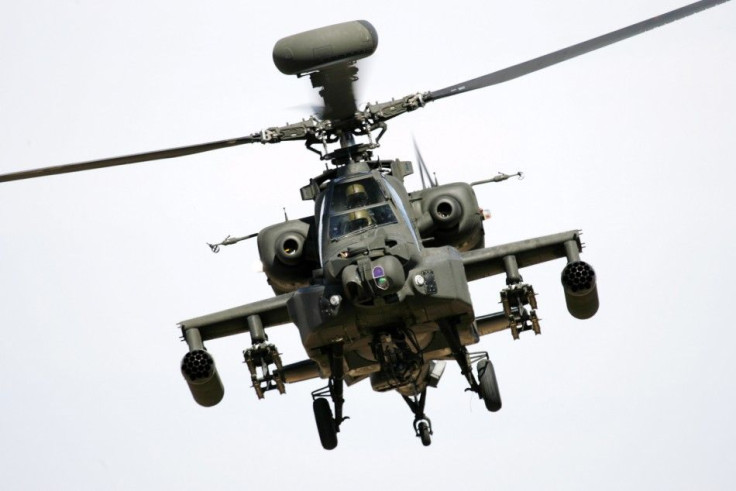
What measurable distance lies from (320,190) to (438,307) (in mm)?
2546

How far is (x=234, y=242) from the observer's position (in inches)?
744

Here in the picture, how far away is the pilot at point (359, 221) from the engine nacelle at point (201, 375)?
2096mm

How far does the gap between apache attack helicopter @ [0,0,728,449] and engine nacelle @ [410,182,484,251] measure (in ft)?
0.05

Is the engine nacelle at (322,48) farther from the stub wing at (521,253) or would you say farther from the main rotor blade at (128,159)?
the stub wing at (521,253)

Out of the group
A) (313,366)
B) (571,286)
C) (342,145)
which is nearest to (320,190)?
(342,145)

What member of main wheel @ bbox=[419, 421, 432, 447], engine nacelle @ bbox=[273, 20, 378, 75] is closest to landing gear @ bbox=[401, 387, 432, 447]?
main wheel @ bbox=[419, 421, 432, 447]

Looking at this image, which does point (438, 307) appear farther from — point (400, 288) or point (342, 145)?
point (342, 145)

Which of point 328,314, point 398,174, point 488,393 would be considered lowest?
point 488,393

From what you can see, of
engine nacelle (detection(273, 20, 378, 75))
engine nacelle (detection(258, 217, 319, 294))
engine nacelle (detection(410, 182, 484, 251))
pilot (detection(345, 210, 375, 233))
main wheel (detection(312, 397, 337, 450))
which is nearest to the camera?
engine nacelle (detection(273, 20, 378, 75))

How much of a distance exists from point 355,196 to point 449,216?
162 cm

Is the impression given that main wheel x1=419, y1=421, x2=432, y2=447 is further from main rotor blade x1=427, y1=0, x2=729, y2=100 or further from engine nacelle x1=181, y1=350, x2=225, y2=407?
main rotor blade x1=427, y1=0, x2=729, y2=100

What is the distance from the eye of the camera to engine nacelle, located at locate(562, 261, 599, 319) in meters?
16.9

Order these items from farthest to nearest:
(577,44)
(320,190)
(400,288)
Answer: (320,190)
(577,44)
(400,288)

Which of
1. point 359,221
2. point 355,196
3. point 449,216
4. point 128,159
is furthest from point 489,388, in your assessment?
point 128,159
